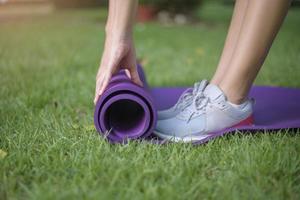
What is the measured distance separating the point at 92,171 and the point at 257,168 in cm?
49

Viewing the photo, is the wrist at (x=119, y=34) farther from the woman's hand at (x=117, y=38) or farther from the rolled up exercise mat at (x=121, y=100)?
the rolled up exercise mat at (x=121, y=100)

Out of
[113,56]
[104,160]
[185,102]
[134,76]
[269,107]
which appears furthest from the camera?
[269,107]

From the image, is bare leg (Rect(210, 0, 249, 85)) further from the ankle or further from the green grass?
the green grass

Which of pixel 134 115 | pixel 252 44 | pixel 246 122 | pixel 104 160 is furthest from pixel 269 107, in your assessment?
pixel 104 160

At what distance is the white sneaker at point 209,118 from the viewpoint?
1724 millimetres

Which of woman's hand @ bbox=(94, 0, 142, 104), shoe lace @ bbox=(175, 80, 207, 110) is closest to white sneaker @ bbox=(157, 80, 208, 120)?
shoe lace @ bbox=(175, 80, 207, 110)

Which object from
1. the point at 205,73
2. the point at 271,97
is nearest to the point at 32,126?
the point at 271,97

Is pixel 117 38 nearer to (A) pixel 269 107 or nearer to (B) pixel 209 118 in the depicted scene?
(B) pixel 209 118

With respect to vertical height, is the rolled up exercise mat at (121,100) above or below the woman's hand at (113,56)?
below

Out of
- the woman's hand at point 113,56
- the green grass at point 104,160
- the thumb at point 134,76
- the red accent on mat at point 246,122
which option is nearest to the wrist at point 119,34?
the woman's hand at point 113,56

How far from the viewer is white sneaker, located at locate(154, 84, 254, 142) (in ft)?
5.65

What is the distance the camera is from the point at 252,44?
65.5 inches

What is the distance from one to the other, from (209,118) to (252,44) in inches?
12.4

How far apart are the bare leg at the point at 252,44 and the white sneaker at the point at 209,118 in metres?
0.04
